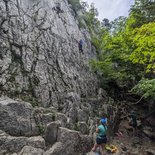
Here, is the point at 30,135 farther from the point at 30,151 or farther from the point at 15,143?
the point at 30,151

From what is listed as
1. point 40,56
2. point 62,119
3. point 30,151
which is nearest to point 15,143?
point 30,151

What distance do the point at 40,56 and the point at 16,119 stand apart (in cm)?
646

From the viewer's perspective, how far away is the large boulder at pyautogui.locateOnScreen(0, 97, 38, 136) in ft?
27.6

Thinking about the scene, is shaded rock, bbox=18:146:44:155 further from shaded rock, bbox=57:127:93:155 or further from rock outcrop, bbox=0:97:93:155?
shaded rock, bbox=57:127:93:155

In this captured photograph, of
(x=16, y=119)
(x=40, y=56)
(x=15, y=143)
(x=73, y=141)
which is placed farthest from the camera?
(x=40, y=56)

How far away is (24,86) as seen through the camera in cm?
1172

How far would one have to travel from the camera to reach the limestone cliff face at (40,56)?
38.7 feet

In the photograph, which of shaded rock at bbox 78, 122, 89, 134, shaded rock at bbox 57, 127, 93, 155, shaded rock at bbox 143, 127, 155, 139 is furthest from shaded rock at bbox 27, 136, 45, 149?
shaded rock at bbox 143, 127, 155, 139

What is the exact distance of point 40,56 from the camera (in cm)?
1412

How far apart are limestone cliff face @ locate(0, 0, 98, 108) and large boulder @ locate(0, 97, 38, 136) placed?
1870mm

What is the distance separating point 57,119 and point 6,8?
931 cm

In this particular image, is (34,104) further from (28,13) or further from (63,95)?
(28,13)

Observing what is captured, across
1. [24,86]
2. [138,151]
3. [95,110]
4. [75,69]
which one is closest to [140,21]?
[75,69]

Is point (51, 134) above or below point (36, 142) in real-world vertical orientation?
above
